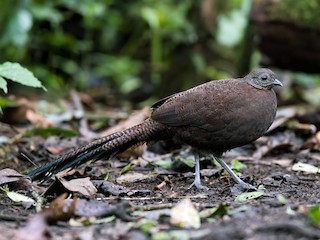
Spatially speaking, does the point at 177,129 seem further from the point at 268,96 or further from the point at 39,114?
the point at 39,114

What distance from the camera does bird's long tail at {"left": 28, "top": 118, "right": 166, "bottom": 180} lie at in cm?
433

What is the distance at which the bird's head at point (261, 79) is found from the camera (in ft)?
15.6

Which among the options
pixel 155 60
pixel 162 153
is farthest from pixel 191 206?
pixel 155 60

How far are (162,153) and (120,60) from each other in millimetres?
4964

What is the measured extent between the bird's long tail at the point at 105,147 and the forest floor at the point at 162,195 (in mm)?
121

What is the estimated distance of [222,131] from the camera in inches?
175

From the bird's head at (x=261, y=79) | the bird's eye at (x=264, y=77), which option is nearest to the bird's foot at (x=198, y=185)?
the bird's head at (x=261, y=79)

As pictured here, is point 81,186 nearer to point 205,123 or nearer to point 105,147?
point 105,147

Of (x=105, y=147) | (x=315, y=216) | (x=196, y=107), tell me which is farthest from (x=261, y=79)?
(x=315, y=216)

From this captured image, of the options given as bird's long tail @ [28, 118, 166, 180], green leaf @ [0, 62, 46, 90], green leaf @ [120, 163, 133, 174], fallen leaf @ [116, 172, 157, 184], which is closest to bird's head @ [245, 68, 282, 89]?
bird's long tail @ [28, 118, 166, 180]

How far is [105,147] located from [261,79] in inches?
53.8

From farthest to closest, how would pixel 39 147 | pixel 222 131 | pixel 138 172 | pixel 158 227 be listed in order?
1. pixel 39 147
2. pixel 138 172
3. pixel 222 131
4. pixel 158 227

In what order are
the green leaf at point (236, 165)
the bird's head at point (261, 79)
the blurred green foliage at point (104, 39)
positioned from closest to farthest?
the bird's head at point (261, 79) < the green leaf at point (236, 165) < the blurred green foliage at point (104, 39)

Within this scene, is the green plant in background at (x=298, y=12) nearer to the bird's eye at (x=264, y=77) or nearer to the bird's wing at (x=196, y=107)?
the bird's eye at (x=264, y=77)
